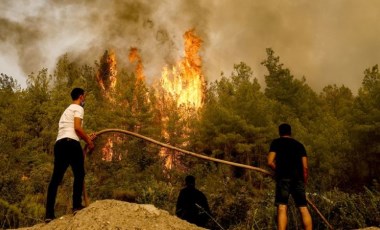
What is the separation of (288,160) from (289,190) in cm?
45

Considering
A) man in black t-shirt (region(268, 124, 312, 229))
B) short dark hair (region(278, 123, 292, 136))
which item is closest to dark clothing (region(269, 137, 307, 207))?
man in black t-shirt (region(268, 124, 312, 229))

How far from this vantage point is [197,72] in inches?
3629

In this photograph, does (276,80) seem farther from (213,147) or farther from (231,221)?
(231,221)

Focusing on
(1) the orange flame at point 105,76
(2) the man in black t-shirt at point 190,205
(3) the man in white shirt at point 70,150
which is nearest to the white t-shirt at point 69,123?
(3) the man in white shirt at point 70,150

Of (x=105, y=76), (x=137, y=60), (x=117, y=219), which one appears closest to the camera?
(x=117, y=219)

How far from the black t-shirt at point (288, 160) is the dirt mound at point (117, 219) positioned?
161 cm

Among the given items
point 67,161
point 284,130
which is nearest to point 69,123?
point 67,161

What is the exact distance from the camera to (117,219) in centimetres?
561

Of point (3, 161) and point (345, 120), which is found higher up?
point (345, 120)

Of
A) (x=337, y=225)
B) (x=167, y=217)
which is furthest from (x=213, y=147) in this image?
(x=167, y=217)

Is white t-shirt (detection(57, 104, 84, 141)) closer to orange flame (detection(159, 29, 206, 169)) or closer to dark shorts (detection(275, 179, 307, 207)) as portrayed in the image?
dark shorts (detection(275, 179, 307, 207))

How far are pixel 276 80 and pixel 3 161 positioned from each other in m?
29.9

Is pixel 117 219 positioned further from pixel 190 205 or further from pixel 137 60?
pixel 137 60

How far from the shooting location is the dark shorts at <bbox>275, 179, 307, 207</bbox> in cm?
599
